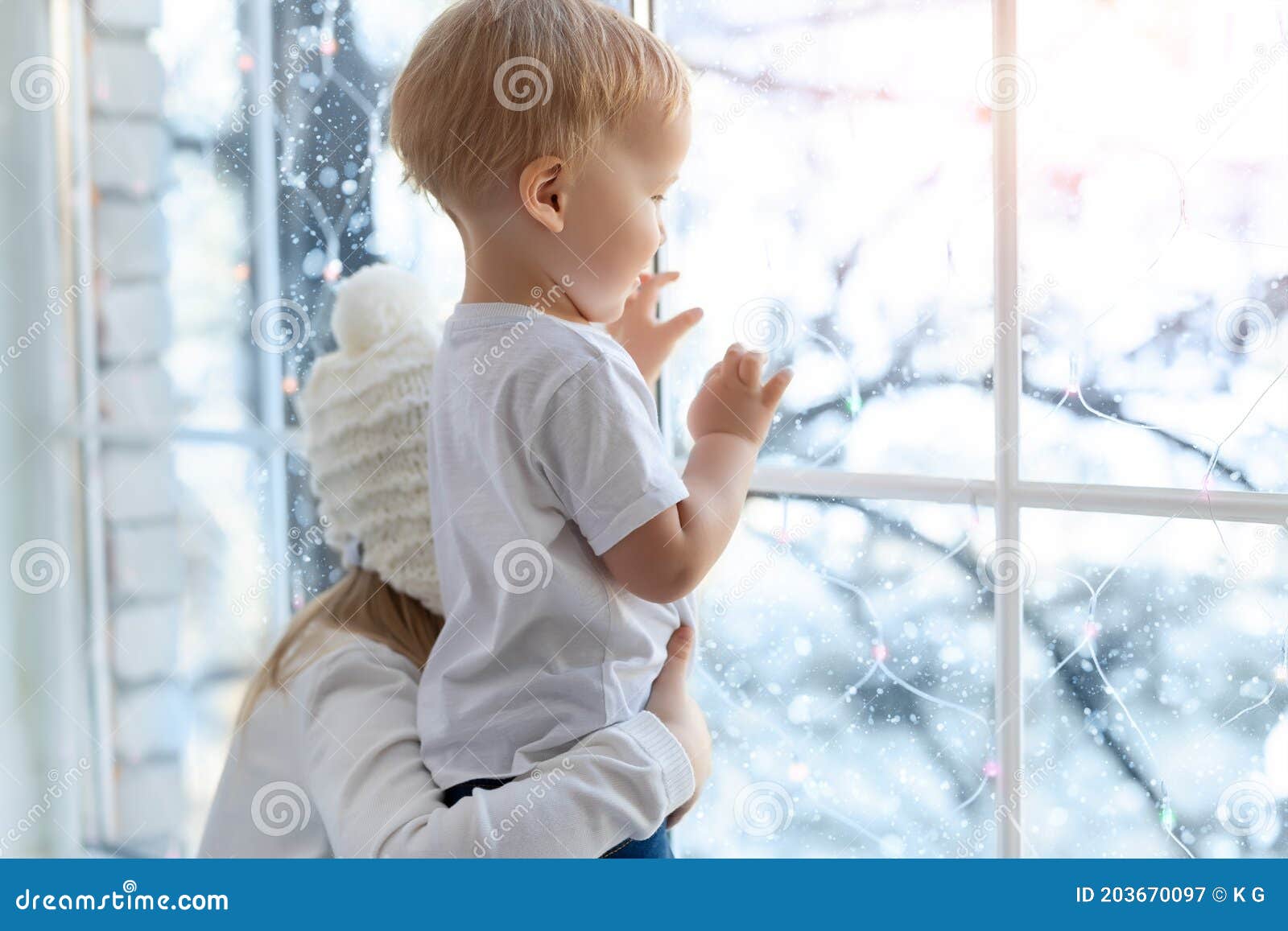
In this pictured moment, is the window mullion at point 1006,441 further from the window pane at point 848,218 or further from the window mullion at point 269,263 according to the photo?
the window mullion at point 269,263

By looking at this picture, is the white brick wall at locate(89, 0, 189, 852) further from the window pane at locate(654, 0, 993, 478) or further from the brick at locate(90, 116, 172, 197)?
the window pane at locate(654, 0, 993, 478)

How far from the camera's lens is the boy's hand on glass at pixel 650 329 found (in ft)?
3.20

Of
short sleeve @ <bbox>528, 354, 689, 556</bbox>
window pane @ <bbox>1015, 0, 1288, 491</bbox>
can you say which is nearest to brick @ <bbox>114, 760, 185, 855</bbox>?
short sleeve @ <bbox>528, 354, 689, 556</bbox>

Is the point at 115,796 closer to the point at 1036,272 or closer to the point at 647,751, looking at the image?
the point at 647,751

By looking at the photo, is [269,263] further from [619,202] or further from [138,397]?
[619,202]

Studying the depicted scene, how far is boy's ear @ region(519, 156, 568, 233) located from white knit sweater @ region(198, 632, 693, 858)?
0.39 metres

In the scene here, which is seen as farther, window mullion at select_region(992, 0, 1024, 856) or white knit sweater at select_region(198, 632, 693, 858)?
window mullion at select_region(992, 0, 1024, 856)

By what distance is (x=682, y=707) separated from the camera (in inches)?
33.8

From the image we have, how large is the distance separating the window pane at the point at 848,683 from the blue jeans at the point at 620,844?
27 cm

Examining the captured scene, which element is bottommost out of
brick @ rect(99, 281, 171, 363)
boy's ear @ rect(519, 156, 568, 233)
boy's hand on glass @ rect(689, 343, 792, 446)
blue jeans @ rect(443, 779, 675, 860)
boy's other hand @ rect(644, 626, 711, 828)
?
blue jeans @ rect(443, 779, 675, 860)

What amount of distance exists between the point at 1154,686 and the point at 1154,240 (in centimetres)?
36

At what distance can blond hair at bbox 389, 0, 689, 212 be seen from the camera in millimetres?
783

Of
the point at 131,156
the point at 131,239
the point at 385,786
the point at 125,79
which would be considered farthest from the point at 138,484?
the point at 385,786

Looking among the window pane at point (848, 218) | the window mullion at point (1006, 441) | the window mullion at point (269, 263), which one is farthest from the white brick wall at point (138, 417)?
the window mullion at point (1006, 441)
